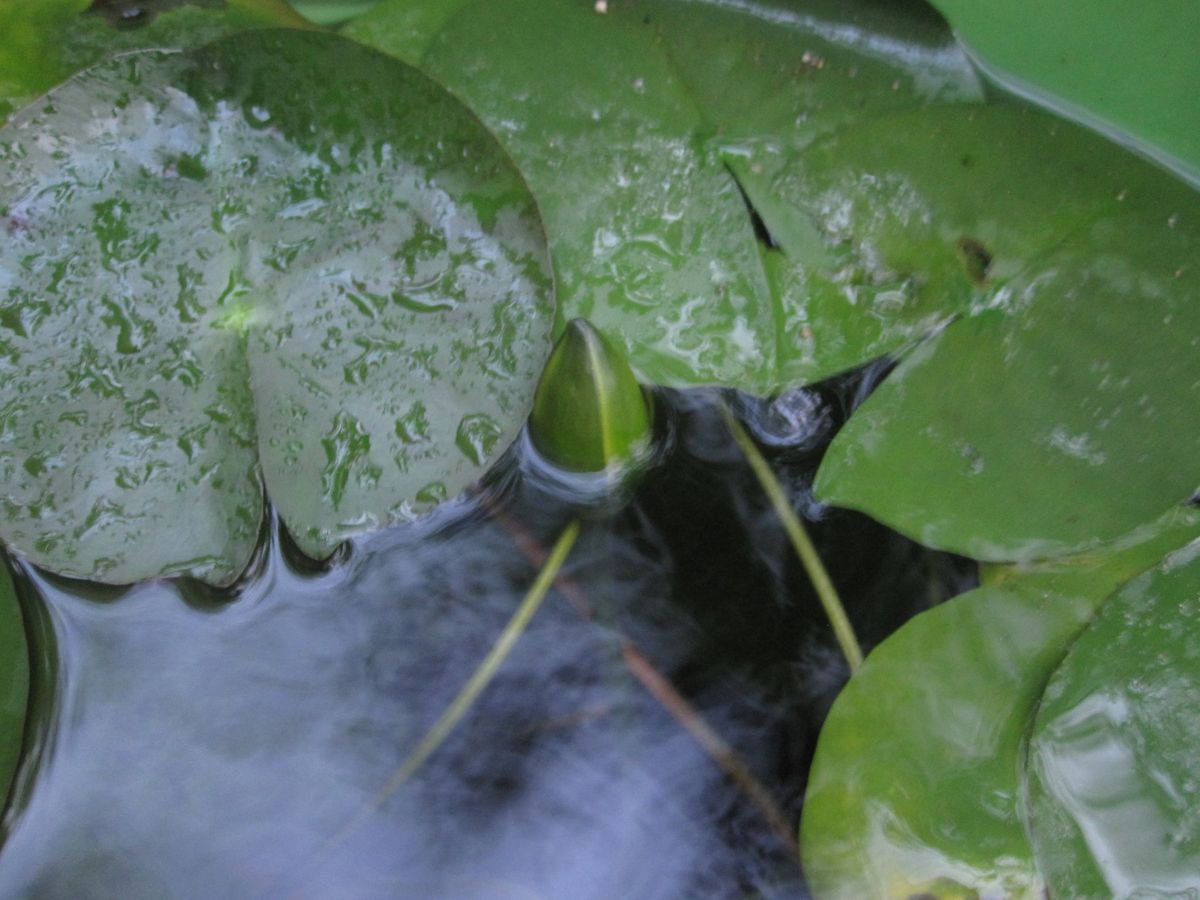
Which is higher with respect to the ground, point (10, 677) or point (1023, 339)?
point (1023, 339)

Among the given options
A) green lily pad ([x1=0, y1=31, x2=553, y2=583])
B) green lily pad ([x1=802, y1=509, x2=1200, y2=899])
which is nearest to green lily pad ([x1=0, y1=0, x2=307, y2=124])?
green lily pad ([x1=0, y1=31, x2=553, y2=583])

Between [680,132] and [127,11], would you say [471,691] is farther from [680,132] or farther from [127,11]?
[127,11]

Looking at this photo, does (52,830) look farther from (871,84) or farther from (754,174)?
(871,84)

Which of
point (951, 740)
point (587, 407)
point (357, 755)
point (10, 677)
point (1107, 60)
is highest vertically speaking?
point (1107, 60)

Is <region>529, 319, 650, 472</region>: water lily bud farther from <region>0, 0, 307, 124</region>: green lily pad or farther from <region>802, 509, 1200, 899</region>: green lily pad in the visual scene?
<region>0, 0, 307, 124</region>: green lily pad

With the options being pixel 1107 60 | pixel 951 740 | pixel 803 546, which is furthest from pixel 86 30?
pixel 951 740

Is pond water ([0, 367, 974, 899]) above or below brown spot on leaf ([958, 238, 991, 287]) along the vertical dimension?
below

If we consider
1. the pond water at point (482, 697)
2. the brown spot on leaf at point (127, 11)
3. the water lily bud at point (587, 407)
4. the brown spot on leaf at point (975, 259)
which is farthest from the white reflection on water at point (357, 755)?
the brown spot on leaf at point (127, 11)
